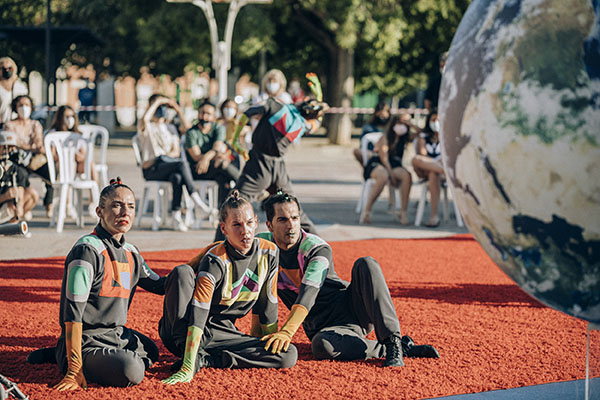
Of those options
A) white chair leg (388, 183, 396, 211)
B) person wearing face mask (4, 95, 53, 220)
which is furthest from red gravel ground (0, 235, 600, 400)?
white chair leg (388, 183, 396, 211)

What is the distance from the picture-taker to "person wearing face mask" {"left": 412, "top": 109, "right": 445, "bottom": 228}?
11852 millimetres

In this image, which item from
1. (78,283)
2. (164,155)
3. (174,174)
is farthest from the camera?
A: (164,155)

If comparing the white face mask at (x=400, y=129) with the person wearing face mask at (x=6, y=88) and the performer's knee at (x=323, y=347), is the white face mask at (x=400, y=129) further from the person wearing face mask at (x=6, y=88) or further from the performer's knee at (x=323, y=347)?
Answer: the performer's knee at (x=323, y=347)

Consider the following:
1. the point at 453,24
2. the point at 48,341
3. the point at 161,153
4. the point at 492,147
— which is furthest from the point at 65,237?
the point at 453,24

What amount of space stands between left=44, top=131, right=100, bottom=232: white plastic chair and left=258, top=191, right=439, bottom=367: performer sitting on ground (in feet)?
19.1

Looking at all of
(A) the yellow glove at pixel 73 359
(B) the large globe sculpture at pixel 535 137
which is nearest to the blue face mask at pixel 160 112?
(A) the yellow glove at pixel 73 359

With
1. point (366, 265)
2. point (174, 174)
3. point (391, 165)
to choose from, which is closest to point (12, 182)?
point (174, 174)

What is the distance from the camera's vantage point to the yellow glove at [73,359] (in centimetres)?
442

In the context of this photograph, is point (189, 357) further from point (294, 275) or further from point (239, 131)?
point (239, 131)

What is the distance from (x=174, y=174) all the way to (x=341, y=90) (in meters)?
19.7

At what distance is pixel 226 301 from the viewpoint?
16.1 ft

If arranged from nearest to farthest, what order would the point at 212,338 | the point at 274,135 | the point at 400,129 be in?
the point at 212,338 < the point at 274,135 < the point at 400,129

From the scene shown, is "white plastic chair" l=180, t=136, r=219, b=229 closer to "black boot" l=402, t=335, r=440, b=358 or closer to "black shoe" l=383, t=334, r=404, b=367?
"black boot" l=402, t=335, r=440, b=358

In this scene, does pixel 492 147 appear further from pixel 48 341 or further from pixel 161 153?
pixel 161 153
